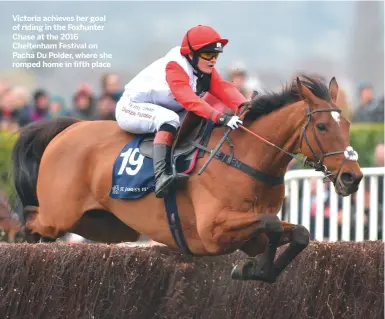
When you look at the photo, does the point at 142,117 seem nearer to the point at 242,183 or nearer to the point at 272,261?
the point at 242,183

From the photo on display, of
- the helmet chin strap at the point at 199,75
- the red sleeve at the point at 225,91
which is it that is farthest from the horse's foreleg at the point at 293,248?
the helmet chin strap at the point at 199,75

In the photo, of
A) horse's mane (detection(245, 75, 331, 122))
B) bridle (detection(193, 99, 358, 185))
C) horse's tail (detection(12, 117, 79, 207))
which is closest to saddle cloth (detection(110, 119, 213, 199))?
bridle (detection(193, 99, 358, 185))

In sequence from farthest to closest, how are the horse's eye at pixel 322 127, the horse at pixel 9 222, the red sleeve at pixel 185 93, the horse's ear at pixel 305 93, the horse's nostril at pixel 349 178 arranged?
the horse at pixel 9 222 < the red sleeve at pixel 185 93 < the horse's ear at pixel 305 93 < the horse's eye at pixel 322 127 < the horse's nostril at pixel 349 178

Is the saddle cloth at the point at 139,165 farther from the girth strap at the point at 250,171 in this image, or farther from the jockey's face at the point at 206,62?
the jockey's face at the point at 206,62

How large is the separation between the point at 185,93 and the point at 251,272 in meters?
1.19

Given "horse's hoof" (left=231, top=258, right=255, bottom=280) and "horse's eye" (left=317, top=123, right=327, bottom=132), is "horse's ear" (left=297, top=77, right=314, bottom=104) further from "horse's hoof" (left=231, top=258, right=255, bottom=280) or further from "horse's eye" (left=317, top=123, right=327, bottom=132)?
"horse's hoof" (left=231, top=258, right=255, bottom=280)

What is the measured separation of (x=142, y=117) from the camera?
277 inches

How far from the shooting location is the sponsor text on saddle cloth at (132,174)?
22.7ft

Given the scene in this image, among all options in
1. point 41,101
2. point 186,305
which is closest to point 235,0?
point 41,101

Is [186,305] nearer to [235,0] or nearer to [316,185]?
[316,185]

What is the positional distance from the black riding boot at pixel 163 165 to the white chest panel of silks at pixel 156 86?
12.7 inches

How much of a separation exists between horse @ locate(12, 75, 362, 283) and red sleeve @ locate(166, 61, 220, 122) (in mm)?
205

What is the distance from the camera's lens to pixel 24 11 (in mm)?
10633

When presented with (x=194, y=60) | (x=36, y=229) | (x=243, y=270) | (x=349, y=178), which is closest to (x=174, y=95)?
(x=194, y=60)
